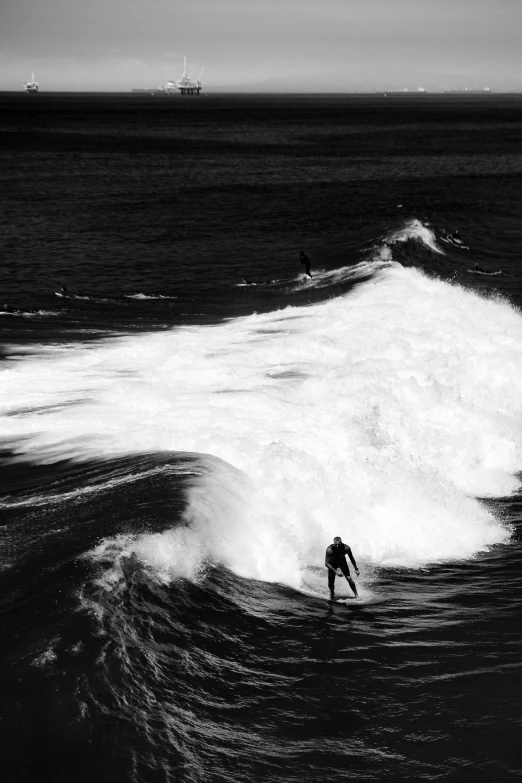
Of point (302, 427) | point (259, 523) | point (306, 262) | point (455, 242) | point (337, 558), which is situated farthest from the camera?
point (455, 242)

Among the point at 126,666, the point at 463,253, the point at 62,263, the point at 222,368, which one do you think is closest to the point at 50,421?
the point at 222,368

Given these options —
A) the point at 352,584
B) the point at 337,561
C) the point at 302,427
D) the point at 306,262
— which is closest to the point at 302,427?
the point at 302,427

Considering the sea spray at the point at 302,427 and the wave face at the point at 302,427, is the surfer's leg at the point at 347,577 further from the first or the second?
the sea spray at the point at 302,427

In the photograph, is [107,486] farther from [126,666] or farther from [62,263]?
[62,263]

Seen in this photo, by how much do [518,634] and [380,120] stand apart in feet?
606

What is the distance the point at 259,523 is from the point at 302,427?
4.63m

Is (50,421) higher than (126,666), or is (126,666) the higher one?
(50,421)

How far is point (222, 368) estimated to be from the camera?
2341 cm

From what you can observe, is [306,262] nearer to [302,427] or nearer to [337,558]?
[302,427]

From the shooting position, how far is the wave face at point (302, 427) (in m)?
14.8

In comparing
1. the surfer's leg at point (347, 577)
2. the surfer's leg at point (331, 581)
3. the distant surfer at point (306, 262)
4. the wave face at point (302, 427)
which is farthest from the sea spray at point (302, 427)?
the distant surfer at point (306, 262)

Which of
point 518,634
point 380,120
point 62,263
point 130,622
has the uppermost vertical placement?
point 380,120

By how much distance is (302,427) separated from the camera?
1905 centimetres

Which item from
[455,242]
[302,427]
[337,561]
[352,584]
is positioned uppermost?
[455,242]
